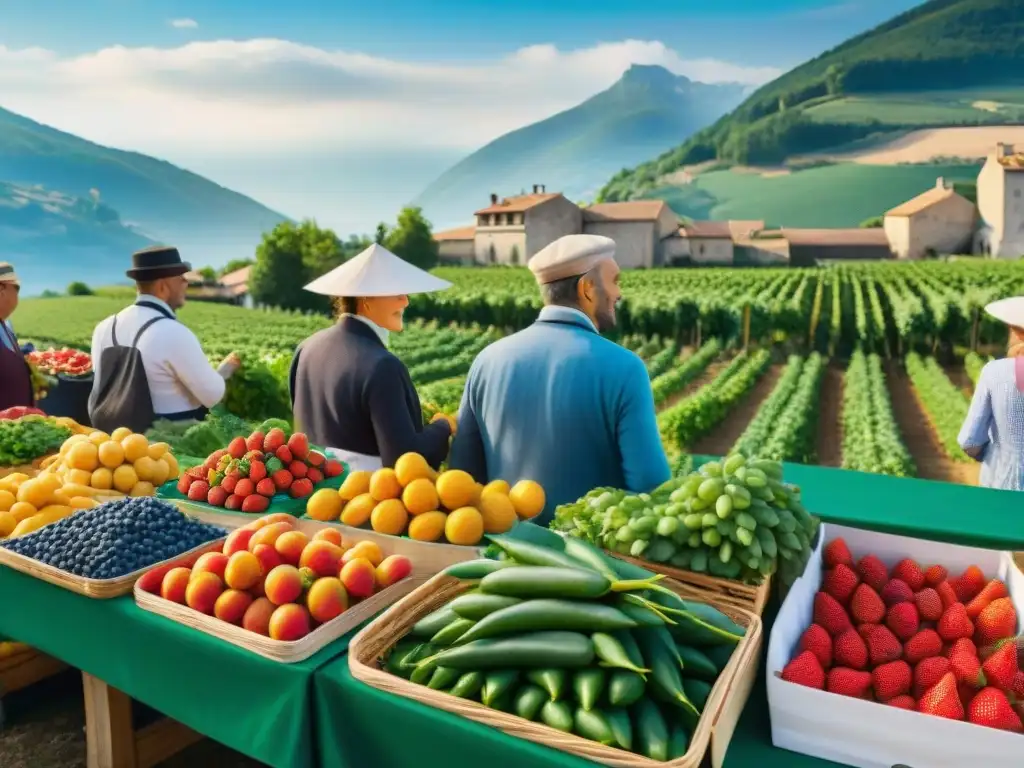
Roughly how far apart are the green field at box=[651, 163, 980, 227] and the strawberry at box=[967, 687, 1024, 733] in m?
66.3

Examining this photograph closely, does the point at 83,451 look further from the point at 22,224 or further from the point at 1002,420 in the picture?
the point at 22,224

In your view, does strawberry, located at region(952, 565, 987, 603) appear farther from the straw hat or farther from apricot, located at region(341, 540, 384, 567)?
the straw hat

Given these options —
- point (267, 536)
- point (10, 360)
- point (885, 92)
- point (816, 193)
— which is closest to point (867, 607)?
point (267, 536)

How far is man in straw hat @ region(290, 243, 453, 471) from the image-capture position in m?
2.94

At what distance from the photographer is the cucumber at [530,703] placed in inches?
54.7

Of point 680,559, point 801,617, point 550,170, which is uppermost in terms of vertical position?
point 550,170

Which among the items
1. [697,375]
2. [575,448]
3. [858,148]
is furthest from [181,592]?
[858,148]

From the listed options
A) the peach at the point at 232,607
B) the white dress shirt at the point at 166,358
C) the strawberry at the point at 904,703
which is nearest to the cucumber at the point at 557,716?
the strawberry at the point at 904,703

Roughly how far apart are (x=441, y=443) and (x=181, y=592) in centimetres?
124

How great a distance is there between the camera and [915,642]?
5.57 feet

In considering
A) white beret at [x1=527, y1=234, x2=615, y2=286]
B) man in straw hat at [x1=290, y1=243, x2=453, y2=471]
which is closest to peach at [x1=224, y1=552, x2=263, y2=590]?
man in straw hat at [x1=290, y1=243, x2=453, y2=471]

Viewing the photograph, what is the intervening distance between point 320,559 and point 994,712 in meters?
1.49

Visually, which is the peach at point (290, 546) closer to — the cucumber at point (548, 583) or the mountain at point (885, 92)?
the cucumber at point (548, 583)

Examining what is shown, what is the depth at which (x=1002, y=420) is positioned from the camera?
359cm
